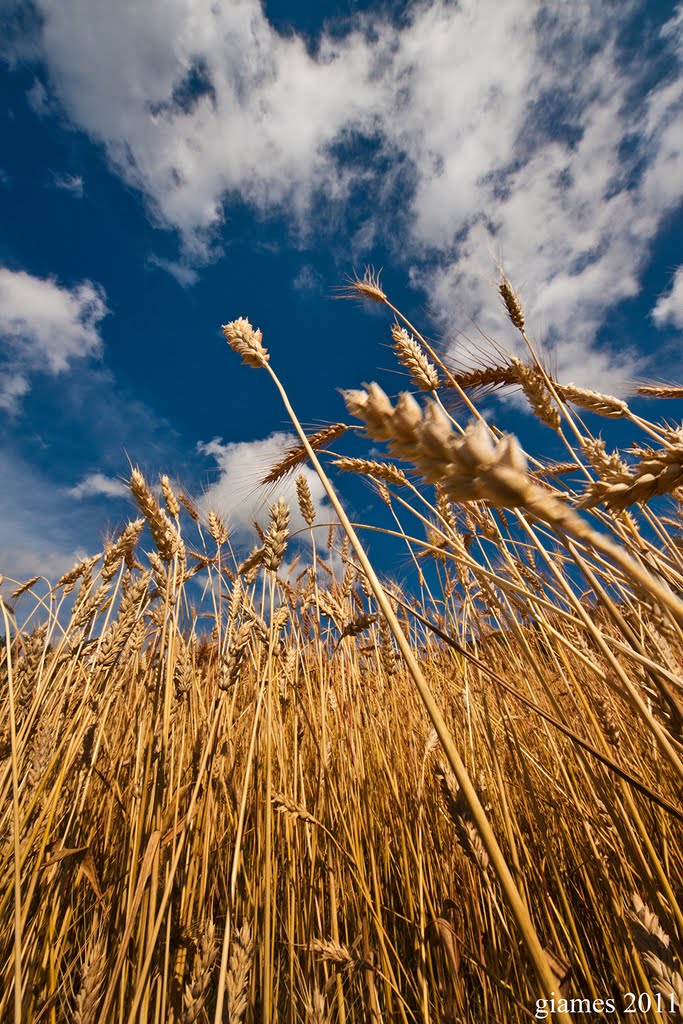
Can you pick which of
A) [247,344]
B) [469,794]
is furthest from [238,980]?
[247,344]

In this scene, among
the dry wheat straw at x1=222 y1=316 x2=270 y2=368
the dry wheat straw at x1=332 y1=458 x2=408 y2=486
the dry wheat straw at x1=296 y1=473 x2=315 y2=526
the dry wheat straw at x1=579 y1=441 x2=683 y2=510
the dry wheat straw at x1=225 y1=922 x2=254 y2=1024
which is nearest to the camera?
the dry wheat straw at x1=579 y1=441 x2=683 y2=510

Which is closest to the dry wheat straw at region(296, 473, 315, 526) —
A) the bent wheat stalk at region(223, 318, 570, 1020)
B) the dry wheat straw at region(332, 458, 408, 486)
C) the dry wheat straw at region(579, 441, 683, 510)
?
the dry wheat straw at region(332, 458, 408, 486)

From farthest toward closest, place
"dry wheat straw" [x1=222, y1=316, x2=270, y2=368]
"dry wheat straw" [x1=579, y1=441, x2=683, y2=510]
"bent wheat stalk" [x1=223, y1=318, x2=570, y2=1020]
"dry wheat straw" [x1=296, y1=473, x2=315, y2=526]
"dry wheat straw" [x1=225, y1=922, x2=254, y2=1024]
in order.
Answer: "dry wheat straw" [x1=296, y1=473, x2=315, y2=526], "dry wheat straw" [x1=222, y1=316, x2=270, y2=368], "dry wheat straw" [x1=225, y1=922, x2=254, y2=1024], "dry wheat straw" [x1=579, y1=441, x2=683, y2=510], "bent wheat stalk" [x1=223, y1=318, x2=570, y2=1020]

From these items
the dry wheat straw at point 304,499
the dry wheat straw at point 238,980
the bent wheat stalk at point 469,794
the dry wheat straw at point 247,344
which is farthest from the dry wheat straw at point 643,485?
the dry wheat straw at point 304,499

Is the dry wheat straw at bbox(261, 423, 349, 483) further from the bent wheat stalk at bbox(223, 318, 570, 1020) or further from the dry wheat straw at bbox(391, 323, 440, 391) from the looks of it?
the bent wheat stalk at bbox(223, 318, 570, 1020)

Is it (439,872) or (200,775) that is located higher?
(200,775)

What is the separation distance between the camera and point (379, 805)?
1.83 meters

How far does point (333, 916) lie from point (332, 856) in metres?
0.19

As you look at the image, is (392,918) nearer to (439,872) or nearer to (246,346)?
(439,872)

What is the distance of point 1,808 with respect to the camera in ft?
4.95

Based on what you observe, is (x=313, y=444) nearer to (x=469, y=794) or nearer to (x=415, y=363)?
(x=415, y=363)

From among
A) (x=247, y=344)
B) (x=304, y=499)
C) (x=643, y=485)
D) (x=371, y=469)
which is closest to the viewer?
(x=643, y=485)

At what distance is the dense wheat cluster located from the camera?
74cm

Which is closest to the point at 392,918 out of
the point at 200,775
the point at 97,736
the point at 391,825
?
the point at 391,825
